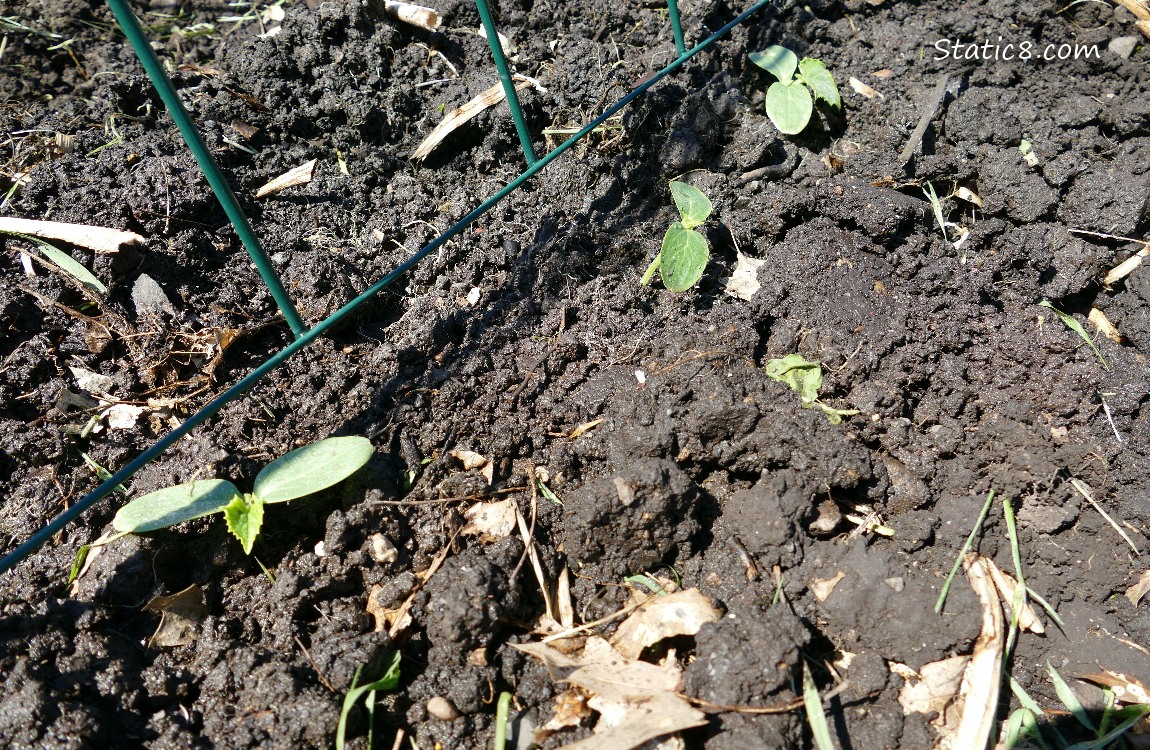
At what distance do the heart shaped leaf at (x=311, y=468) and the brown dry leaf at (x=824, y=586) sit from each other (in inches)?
40.9

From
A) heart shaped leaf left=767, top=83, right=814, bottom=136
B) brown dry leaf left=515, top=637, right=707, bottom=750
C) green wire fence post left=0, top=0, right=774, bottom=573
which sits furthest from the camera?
heart shaped leaf left=767, top=83, right=814, bottom=136

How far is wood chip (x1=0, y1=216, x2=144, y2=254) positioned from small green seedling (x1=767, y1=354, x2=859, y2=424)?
1790mm

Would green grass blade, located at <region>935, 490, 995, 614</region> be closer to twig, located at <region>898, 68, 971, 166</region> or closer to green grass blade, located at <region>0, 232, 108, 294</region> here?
twig, located at <region>898, 68, 971, 166</region>

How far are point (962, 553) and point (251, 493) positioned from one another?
1618 mm

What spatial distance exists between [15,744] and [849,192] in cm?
233

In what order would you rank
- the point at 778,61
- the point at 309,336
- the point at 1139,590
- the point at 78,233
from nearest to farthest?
the point at 1139,590
the point at 309,336
the point at 78,233
the point at 778,61

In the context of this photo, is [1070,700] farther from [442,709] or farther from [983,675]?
[442,709]

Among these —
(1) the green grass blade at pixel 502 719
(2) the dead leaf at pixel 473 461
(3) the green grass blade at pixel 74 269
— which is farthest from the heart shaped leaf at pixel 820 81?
(3) the green grass blade at pixel 74 269

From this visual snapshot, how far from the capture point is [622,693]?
4.59 feet

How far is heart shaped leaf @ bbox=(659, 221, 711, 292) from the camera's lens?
1899 mm

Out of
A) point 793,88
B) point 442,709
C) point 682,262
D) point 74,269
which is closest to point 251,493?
point 442,709

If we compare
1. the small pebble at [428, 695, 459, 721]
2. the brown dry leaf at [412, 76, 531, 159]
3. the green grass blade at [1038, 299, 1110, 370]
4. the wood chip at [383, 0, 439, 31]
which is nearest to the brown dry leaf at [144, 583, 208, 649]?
the small pebble at [428, 695, 459, 721]

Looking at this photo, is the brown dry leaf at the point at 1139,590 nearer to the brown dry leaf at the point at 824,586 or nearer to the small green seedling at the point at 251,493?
the brown dry leaf at the point at 824,586

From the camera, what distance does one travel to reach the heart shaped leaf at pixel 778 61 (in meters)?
2.39
